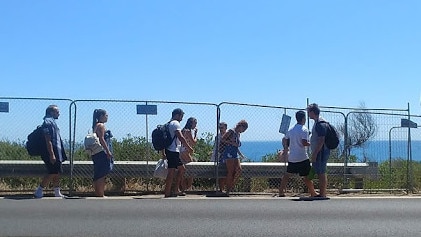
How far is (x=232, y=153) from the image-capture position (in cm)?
1348

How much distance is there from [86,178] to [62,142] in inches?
45.6

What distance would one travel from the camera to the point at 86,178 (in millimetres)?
13578

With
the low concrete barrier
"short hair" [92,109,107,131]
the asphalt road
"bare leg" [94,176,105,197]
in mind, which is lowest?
the asphalt road

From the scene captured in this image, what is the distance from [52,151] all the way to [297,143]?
15.5ft

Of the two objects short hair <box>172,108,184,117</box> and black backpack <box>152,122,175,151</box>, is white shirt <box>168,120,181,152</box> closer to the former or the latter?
black backpack <box>152,122,175,151</box>

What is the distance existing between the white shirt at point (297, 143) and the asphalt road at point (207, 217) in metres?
0.86

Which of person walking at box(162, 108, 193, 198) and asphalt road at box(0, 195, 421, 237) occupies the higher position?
person walking at box(162, 108, 193, 198)

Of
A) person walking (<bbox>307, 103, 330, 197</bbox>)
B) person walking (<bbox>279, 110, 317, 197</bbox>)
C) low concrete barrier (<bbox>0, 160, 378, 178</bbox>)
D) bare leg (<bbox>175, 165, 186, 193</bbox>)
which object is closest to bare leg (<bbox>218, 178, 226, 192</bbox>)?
low concrete barrier (<bbox>0, 160, 378, 178</bbox>)

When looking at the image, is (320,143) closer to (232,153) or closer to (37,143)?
(232,153)

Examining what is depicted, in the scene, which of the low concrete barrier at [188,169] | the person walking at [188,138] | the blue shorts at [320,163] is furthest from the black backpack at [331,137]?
the person walking at [188,138]

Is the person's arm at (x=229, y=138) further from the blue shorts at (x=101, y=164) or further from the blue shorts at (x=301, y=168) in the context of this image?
the blue shorts at (x=101, y=164)

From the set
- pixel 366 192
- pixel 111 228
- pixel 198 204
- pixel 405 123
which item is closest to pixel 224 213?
pixel 198 204

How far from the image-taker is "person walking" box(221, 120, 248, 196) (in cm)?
1345

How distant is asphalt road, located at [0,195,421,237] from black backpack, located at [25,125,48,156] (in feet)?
3.08
